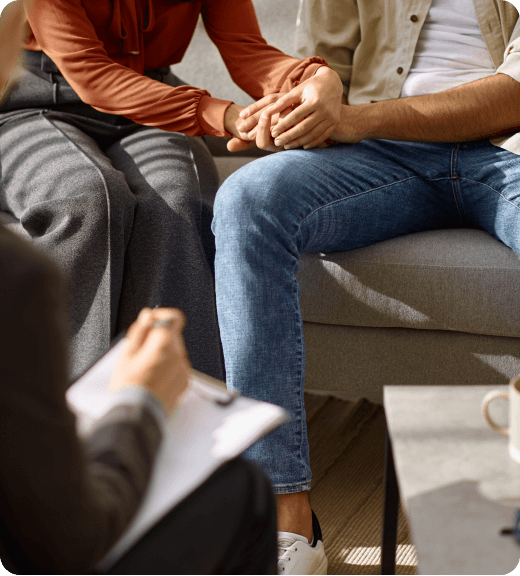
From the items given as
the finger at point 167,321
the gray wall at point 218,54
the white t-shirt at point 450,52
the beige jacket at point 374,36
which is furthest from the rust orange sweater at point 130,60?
the finger at point 167,321

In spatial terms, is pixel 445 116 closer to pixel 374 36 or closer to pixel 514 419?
pixel 374 36

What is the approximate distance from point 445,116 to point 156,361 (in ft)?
2.96

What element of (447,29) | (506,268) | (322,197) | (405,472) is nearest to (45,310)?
(405,472)

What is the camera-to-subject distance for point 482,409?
0.63 m

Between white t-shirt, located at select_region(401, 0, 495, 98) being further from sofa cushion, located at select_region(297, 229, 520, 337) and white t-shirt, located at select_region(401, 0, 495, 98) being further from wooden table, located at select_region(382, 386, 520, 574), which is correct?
wooden table, located at select_region(382, 386, 520, 574)

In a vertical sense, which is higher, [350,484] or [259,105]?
[259,105]

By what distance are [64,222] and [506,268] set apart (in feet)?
2.74

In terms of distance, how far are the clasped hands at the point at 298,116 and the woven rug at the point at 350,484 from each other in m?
0.68

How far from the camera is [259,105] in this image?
3.92ft

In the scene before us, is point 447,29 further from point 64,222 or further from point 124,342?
point 124,342

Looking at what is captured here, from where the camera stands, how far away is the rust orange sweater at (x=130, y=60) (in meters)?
1.25

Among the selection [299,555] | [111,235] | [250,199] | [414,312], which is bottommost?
[299,555]

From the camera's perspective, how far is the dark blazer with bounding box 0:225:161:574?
401mm

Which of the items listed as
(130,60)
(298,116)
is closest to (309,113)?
(298,116)
